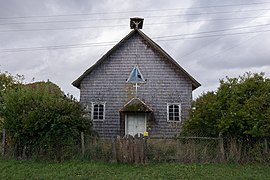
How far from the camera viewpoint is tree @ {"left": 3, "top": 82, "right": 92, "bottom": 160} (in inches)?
523

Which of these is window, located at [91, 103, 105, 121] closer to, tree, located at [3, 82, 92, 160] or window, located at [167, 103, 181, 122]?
window, located at [167, 103, 181, 122]

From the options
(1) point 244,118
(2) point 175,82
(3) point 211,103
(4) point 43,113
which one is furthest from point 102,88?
(1) point 244,118

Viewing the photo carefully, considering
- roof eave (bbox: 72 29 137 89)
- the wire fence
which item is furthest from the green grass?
roof eave (bbox: 72 29 137 89)

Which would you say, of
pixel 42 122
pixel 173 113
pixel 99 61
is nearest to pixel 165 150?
pixel 42 122

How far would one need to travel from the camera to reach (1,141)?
14273mm

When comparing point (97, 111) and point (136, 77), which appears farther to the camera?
point (136, 77)

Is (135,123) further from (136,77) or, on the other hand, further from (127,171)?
(127,171)

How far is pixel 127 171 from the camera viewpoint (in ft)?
37.1

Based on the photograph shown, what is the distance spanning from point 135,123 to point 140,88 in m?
2.41

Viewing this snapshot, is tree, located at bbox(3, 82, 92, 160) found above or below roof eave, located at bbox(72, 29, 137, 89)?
below

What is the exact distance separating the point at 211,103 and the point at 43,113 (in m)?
7.34

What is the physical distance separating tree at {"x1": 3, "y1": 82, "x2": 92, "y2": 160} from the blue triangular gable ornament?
7.35 m

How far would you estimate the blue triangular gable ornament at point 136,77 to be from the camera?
848 inches

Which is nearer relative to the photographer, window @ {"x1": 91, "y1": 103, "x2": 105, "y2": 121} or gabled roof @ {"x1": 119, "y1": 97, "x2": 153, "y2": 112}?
gabled roof @ {"x1": 119, "y1": 97, "x2": 153, "y2": 112}
